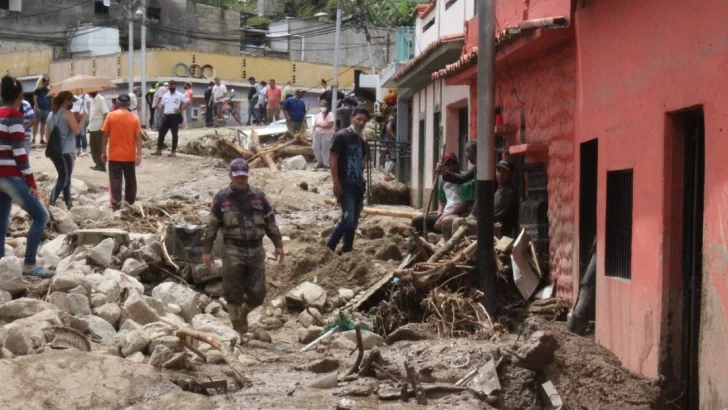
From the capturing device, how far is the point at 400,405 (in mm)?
6949

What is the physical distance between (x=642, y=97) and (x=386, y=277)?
4076mm

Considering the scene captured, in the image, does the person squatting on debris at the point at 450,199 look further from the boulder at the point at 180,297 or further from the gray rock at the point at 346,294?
the boulder at the point at 180,297

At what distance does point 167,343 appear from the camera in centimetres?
779

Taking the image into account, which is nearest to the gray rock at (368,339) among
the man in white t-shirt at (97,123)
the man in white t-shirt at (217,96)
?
the man in white t-shirt at (97,123)

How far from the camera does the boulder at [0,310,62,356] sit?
Result: 23.9ft

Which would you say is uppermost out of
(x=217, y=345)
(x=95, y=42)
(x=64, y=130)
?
(x=95, y=42)

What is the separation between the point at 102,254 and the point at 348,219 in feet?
8.84

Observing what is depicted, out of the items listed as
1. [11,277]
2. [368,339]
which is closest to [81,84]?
[11,277]

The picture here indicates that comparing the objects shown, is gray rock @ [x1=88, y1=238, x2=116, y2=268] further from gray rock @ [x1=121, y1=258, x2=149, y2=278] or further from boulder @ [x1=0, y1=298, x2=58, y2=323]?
boulder @ [x1=0, y1=298, x2=58, y2=323]

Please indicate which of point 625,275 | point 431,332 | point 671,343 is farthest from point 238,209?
point 671,343

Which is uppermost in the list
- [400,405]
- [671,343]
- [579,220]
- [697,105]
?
[697,105]

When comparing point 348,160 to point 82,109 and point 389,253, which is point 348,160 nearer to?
point 389,253

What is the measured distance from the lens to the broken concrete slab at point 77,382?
21.3 ft

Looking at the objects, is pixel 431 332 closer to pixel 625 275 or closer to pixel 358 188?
pixel 625 275
